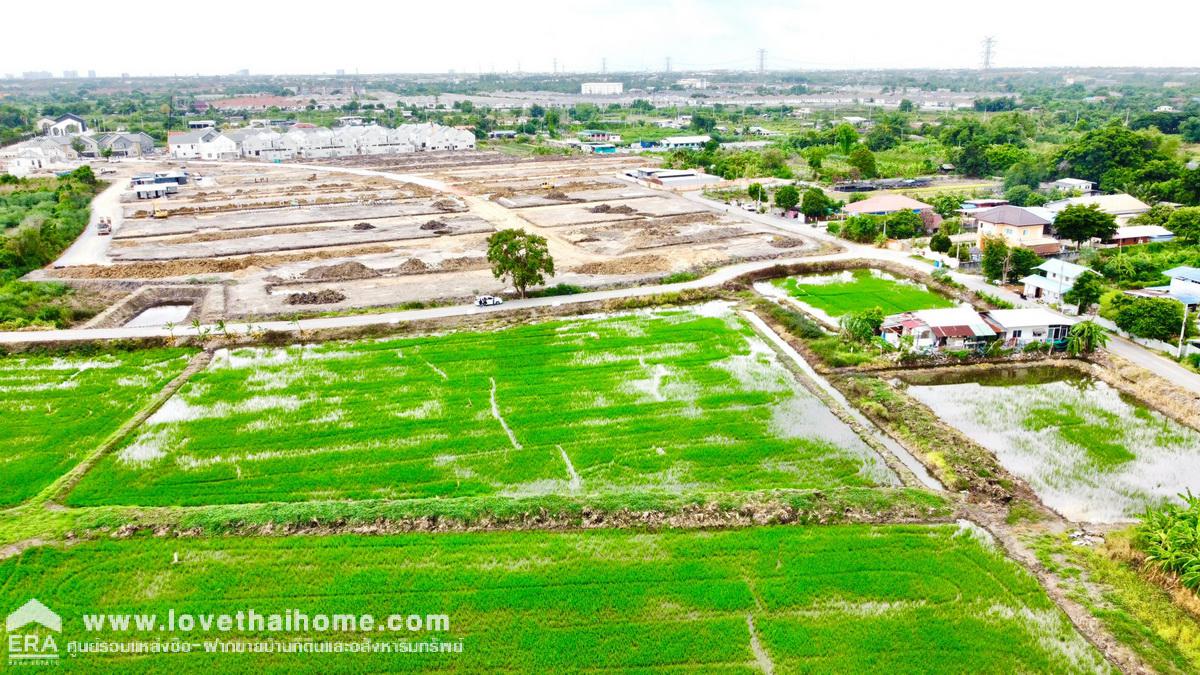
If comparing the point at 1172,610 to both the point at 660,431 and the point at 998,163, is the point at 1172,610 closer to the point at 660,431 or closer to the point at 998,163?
the point at 660,431

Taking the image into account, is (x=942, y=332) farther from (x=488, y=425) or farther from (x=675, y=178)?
(x=675, y=178)

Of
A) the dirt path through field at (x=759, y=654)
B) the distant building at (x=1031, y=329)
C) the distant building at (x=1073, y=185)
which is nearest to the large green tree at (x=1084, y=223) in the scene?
the distant building at (x=1031, y=329)

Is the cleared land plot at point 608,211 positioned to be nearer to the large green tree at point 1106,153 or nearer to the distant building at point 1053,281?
the distant building at point 1053,281

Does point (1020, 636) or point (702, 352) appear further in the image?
point (702, 352)

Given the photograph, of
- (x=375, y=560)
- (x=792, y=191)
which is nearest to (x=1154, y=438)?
(x=375, y=560)

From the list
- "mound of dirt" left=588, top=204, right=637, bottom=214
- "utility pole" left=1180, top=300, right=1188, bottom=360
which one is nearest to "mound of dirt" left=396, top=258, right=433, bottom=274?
"mound of dirt" left=588, top=204, right=637, bottom=214

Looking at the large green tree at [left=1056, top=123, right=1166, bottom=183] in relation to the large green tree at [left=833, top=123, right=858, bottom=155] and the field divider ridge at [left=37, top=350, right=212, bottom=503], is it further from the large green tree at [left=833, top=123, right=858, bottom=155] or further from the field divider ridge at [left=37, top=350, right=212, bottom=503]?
the field divider ridge at [left=37, top=350, right=212, bottom=503]
